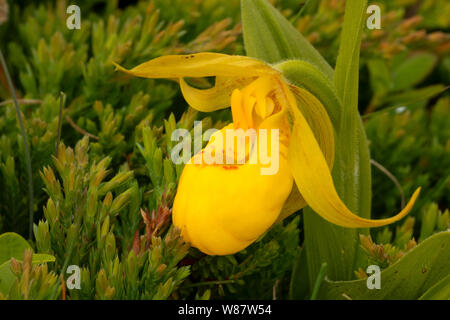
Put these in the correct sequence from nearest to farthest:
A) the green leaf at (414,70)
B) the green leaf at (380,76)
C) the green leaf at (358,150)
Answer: the green leaf at (358,150)
the green leaf at (380,76)
the green leaf at (414,70)

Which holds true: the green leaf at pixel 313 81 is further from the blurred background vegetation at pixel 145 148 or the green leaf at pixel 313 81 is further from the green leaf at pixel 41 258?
the green leaf at pixel 41 258

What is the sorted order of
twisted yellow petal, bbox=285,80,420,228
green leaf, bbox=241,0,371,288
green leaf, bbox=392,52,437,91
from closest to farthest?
twisted yellow petal, bbox=285,80,420,228 < green leaf, bbox=241,0,371,288 < green leaf, bbox=392,52,437,91

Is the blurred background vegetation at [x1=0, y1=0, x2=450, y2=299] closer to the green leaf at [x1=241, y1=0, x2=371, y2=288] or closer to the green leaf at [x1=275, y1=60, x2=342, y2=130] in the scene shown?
the green leaf at [x1=241, y1=0, x2=371, y2=288]

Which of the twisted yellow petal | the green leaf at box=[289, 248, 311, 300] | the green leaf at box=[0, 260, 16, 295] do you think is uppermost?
the twisted yellow petal

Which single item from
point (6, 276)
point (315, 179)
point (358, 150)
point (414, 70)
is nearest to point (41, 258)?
point (6, 276)

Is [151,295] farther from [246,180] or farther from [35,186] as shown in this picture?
[35,186]

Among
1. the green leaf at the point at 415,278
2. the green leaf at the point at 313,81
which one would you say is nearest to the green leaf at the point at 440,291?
the green leaf at the point at 415,278

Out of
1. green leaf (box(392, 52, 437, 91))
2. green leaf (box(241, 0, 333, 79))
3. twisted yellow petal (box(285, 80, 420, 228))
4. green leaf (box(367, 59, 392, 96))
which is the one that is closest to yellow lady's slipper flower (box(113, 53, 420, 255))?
twisted yellow petal (box(285, 80, 420, 228))
